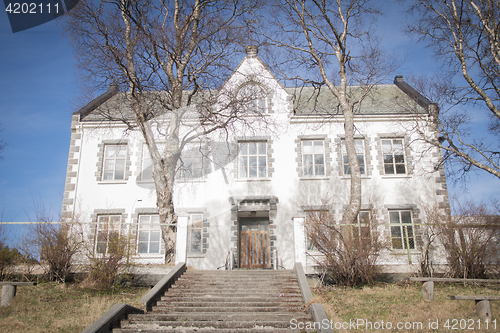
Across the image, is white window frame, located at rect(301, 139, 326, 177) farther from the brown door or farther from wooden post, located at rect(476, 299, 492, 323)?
wooden post, located at rect(476, 299, 492, 323)

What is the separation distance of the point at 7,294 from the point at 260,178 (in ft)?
33.8

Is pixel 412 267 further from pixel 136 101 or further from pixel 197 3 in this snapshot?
pixel 197 3

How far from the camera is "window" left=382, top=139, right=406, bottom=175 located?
1711 cm

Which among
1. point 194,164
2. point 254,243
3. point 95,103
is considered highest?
point 95,103

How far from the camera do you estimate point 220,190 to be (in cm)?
1684

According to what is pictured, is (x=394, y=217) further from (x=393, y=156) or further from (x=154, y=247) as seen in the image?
(x=154, y=247)

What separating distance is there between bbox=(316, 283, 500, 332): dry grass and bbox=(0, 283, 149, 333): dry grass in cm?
456

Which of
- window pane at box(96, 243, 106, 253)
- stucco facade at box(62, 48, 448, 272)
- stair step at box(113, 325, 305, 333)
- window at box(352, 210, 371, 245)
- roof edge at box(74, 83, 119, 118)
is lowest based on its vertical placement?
stair step at box(113, 325, 305, 333)

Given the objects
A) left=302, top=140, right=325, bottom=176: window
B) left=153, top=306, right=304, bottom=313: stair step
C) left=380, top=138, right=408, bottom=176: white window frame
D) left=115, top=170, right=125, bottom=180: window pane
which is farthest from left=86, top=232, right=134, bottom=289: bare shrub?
left=380, top=138, right=408, bottom=176: white window frame

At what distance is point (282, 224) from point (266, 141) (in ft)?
12.7

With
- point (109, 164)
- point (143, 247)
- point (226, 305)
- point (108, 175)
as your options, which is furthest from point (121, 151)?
point (226, 305)

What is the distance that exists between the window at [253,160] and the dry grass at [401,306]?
7.91m

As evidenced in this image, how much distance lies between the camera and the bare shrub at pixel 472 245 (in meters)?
10.5

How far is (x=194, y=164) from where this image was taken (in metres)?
17.4
